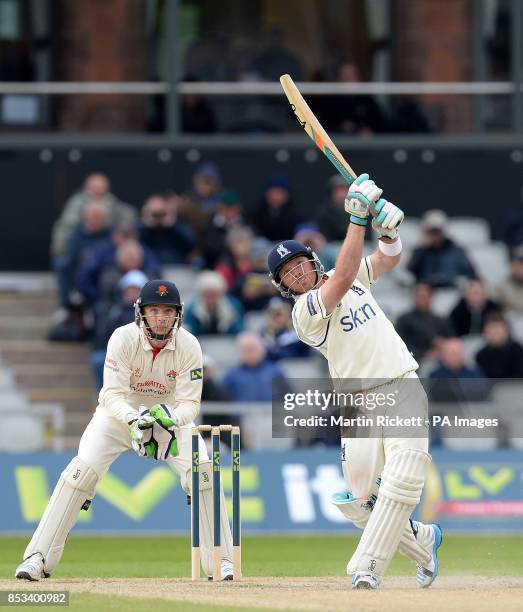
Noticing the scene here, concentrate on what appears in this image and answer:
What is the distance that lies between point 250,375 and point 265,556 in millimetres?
3230

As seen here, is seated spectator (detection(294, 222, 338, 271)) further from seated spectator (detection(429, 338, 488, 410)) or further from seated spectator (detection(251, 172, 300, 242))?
seated spectator (detection(429, 338, 488, 410))

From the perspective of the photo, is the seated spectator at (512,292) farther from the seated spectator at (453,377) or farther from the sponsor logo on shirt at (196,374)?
the sponsor logo on shirt at (196,374)

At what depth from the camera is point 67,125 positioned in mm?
22094

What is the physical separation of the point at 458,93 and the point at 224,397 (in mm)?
6523

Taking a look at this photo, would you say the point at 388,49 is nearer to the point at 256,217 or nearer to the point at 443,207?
the point at 443,207

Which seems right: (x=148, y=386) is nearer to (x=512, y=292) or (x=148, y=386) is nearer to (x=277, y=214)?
(x=277, y=214)

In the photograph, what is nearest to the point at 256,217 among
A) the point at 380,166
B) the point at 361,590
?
the point at 380,166

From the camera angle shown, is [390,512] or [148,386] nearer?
[390,512]

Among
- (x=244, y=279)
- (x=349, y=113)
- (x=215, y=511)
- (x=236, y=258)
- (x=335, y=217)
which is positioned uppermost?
(x=349, y=113)

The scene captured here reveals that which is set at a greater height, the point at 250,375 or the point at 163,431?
the point at 250,375

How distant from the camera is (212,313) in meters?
18.3

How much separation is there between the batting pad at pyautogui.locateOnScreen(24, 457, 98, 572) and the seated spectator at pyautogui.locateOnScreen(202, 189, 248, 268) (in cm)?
891

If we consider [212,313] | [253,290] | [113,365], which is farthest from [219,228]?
[113,365]

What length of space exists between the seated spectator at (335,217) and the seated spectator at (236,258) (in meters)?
0.88
